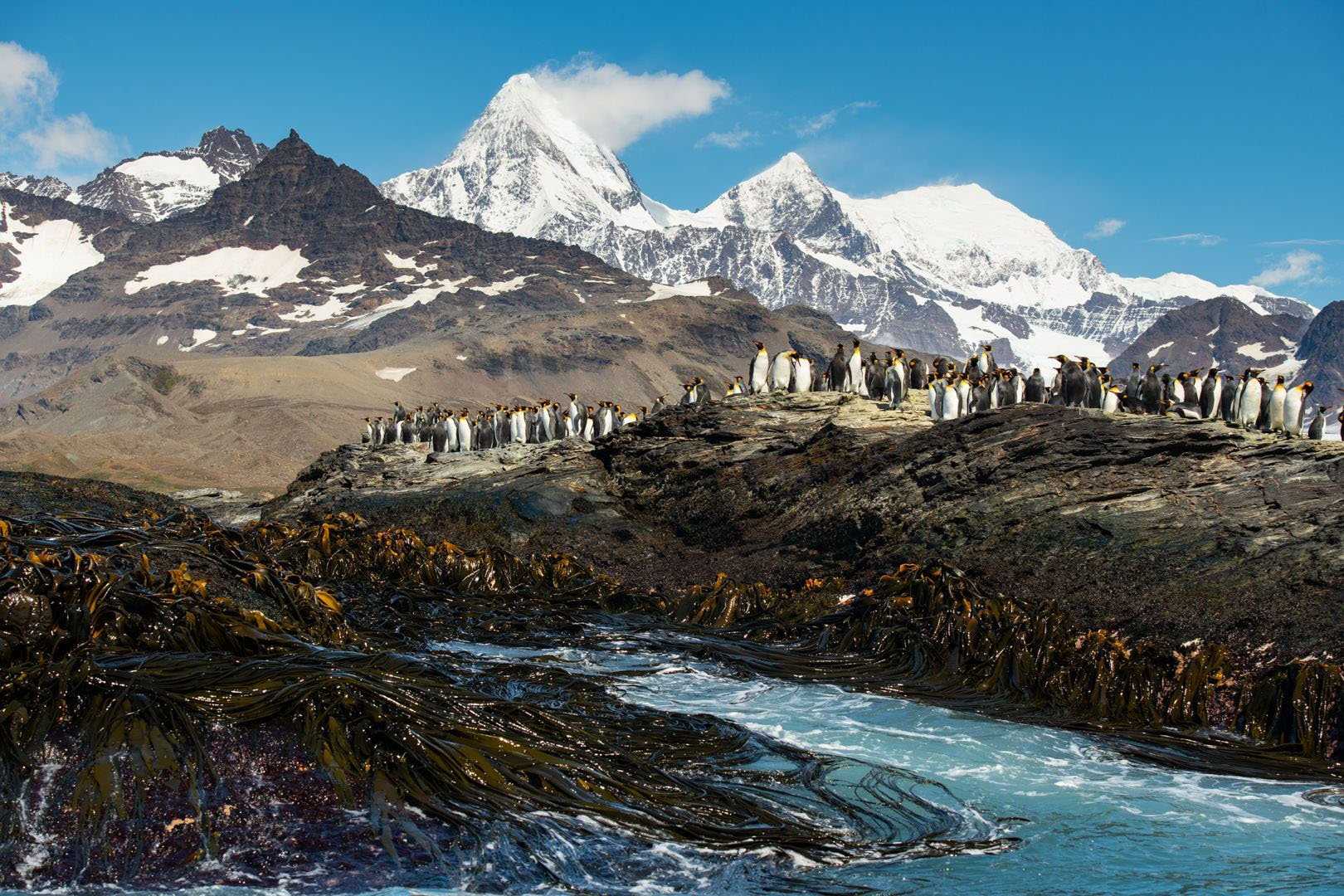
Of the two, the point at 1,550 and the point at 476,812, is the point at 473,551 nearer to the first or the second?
the point at 1,550

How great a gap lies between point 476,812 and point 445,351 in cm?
13779

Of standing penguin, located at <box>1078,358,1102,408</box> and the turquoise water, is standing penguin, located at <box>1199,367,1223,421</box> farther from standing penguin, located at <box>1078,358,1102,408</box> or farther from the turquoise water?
the turquoise water

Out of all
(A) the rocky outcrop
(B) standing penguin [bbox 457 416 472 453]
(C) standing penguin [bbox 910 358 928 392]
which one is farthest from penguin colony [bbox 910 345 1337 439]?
(B) standing penguin [bbox 457 416 472 453]

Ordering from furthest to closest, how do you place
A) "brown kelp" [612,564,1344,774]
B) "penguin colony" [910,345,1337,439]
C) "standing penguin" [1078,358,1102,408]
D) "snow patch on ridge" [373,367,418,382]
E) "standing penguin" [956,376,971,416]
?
"snow patch on ridge" [373,367,418,382], "standing penguin" [956,376,971,416], "standing penguin" [1078,358,1102,408], "penguin colony" [910,345,1337,439], "brown kelp" [612,564,1344,774]

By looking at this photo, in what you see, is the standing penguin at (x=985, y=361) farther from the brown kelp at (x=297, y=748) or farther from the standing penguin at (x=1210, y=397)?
the brown kelp at (x=297, y=748)

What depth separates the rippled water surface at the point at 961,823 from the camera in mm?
6582

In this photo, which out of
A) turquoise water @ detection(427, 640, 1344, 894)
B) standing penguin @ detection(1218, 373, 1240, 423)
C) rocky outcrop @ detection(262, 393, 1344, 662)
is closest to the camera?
turquoise water @ detection(427, 640, 1344, 894)

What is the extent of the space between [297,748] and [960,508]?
1173 cm

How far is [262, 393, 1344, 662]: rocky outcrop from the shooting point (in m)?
13.4

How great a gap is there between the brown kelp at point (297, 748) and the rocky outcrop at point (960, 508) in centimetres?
649

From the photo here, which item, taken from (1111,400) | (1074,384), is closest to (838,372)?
(1074,384)

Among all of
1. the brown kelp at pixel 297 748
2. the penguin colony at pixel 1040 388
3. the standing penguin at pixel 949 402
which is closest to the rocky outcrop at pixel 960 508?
the standing penguin at pixel 949 402

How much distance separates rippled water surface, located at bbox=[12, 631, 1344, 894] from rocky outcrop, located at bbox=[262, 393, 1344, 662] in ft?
11.8

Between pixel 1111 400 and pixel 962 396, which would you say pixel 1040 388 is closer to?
pixel 962 396
